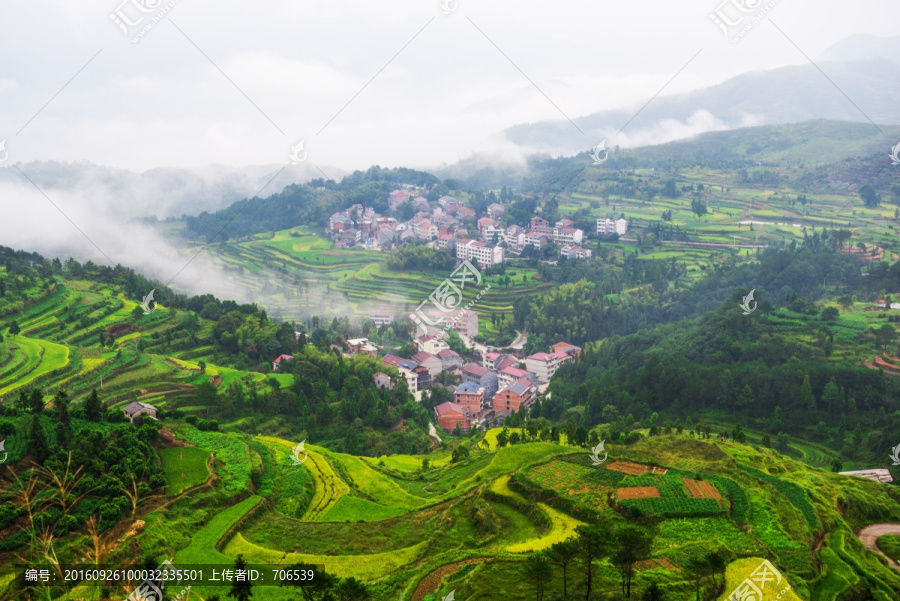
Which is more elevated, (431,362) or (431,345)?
(431,345)

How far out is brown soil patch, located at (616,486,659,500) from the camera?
1379 centimetres

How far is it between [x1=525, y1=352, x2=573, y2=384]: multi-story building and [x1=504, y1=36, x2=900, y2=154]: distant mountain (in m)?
61.4

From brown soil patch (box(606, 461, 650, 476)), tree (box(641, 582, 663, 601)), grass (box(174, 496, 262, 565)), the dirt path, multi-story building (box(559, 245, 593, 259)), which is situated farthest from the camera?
multi-story building (box(559, 245, 593, 259))

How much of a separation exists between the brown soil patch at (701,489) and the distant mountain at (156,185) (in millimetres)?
52055

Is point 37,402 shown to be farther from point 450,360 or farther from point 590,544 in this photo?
point 450,360

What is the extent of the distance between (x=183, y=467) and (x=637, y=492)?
9265 millimetres

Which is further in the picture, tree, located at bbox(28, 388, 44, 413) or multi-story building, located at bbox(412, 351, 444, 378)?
multi-story building, located at bbox(412, 351, 444, 378)

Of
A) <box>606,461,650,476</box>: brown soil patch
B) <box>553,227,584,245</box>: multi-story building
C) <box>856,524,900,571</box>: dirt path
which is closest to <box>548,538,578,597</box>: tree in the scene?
<box>606,461,650,476</box>: brown soil patch

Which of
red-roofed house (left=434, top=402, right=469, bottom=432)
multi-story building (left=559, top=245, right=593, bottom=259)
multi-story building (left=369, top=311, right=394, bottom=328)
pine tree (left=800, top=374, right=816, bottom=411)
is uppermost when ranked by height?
multi-story building (left=559, top=245, right=593, bottom=259)

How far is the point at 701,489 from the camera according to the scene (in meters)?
14.0

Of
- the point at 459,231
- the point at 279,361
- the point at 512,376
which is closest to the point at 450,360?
the point at 512,376

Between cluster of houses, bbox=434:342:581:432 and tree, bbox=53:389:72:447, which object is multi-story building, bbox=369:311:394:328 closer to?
cluster of houses, bbox=434:342:581:432

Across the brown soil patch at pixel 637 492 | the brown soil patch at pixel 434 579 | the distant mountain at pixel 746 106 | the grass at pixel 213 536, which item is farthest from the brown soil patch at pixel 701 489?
the distant mountain at pixel 746 106

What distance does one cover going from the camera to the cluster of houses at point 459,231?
5094cm
